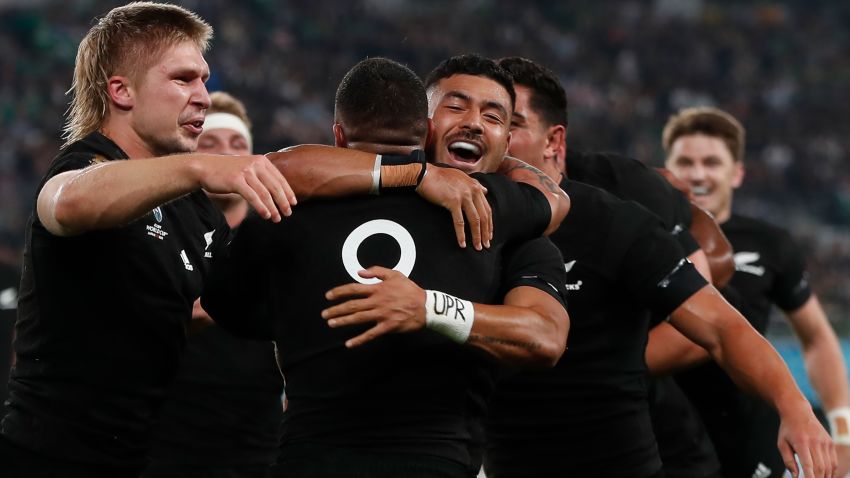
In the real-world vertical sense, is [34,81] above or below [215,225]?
below

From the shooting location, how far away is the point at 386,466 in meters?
2.84

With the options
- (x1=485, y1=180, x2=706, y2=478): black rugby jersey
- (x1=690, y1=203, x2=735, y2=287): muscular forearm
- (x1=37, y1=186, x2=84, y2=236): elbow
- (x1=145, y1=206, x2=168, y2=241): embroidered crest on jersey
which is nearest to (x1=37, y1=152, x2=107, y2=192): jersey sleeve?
(x1=37, y1=186, x2=84, y2=236): elbow

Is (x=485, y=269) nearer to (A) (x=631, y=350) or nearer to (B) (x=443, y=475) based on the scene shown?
(B) (x=443, y=475)

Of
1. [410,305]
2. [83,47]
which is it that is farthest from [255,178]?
[83,47]

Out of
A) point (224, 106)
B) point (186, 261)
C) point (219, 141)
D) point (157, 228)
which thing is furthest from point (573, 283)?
point (224, 106)

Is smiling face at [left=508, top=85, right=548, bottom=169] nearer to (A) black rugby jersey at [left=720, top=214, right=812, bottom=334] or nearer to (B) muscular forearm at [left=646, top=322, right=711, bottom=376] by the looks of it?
(B) muscular forearm at [left=646, top=322, right=711, bottom=376]

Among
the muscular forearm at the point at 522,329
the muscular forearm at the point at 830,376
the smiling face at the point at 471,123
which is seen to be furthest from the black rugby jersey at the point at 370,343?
the muscular forearm at the point at 830,376

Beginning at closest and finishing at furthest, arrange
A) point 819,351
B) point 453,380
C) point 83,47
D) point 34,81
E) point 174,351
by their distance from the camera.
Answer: point 453,380 < point 174,351 < point 83,47 < point 819,351 < point 34,81

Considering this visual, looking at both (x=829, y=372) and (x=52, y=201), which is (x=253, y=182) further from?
(x=829, y=372)

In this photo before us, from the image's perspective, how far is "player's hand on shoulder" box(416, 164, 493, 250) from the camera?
2965mm

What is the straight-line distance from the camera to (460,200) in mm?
2965

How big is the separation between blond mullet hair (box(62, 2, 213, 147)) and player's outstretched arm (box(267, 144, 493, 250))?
896 mm

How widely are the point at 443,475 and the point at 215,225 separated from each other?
1.36 metres

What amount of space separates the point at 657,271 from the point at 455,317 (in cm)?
122
